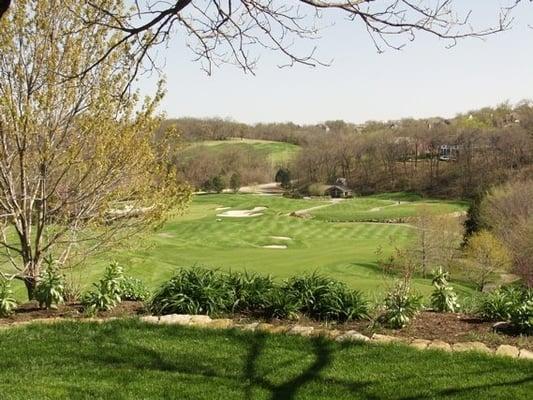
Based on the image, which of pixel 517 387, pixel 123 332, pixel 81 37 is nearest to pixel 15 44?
pixel 81 37

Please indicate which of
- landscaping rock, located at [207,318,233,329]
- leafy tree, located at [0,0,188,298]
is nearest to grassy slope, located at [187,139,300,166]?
leafy tree, located at [0,0,188,298]

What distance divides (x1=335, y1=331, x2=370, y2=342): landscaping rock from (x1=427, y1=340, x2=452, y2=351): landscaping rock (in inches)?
25.1

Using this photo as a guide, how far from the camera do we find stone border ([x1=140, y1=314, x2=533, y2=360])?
222 inches

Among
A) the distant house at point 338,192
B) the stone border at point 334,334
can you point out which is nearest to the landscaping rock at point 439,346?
the stone border at point 334,334

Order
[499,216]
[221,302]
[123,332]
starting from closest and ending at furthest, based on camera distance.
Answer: [123,332] → [221,302] → [499,216]

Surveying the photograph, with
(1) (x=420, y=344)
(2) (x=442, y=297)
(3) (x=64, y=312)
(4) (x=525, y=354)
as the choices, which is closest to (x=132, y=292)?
(3) (x=64, y=312)

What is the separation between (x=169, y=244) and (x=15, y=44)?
2978 cm

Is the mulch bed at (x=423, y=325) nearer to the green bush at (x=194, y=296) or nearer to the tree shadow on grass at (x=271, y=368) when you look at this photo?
the green bush at (x=194, y=296)

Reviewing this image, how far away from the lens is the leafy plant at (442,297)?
7488 mm

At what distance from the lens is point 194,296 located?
7203 millimetres

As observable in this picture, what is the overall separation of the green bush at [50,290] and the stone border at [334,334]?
149 cm

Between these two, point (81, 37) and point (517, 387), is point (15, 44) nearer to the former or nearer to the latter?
point (81, 37)

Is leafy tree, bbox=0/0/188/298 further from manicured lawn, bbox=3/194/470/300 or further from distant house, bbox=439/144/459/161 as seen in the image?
distant house, bbox=439/144/459/161

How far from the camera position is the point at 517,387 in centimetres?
467
